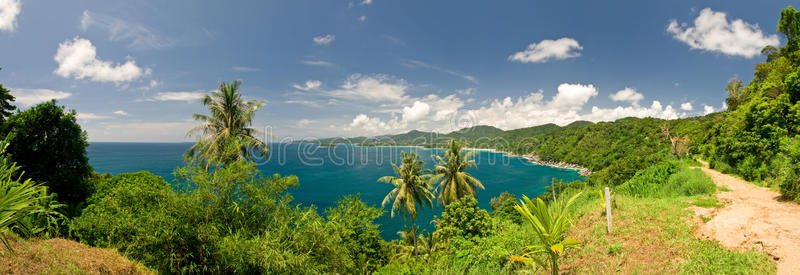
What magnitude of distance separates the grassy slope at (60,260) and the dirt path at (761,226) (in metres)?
12.2

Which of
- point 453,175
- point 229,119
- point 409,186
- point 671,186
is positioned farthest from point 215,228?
point 671,186

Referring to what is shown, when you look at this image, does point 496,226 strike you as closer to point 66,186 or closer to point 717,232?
point 717,232

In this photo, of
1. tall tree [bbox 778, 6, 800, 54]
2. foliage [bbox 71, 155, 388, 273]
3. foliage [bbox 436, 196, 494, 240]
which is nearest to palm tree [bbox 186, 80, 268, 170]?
foliage [bbox 71, 155, 388, 273]

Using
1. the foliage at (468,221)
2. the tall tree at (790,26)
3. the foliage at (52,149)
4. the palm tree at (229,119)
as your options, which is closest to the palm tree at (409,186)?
the foliage at (468,221)

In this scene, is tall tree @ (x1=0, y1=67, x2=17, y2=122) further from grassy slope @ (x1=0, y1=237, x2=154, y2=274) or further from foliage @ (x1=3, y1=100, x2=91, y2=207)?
grassy slope @ (x1=0, y1=237, x2=154, y2=274)

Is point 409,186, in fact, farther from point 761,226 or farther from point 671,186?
point 761,226

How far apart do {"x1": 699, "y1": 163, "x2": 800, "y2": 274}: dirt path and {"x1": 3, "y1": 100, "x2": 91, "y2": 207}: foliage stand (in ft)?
74.2

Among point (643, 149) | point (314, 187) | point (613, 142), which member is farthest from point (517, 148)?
point (314, 187)

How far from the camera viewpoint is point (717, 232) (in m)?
5.79

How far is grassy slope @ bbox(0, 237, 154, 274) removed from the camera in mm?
4233

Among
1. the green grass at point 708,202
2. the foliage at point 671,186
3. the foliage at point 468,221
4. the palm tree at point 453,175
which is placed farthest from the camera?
the palm tree at point 453,175

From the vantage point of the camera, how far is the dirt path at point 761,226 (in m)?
4.62

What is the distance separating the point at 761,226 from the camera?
5.63m

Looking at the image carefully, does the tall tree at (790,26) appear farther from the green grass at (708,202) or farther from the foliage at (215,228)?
the foliage at (215,228)
